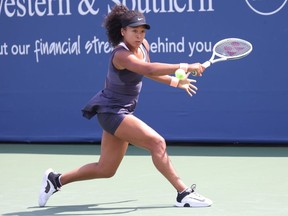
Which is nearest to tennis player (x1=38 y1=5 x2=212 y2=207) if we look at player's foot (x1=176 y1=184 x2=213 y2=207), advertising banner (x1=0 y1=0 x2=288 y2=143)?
player's foot (x1=176 y1=184 x2=213 y2=207)

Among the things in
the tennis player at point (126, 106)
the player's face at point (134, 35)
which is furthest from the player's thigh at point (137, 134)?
the player's face at point (134, 35)

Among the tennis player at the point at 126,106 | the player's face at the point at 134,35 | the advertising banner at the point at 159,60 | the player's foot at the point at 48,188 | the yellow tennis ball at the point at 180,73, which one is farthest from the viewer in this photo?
the advertising banner at the point at 159,60

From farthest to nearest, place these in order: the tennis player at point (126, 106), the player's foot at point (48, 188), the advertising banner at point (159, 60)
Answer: the advertising banner at point (159, 60) → the player's foot at point (48, 188) → the tennis player at point (126, 106)

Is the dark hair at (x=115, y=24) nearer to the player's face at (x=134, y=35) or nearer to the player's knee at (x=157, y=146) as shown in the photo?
the player's face at (x=134, y=35)

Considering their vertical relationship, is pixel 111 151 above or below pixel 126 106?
below

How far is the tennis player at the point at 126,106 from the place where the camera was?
5.07 m

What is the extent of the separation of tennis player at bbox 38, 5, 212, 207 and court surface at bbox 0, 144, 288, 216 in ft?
0.49

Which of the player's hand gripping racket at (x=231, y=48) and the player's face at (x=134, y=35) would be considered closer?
the player's face at (x=134, y=35)

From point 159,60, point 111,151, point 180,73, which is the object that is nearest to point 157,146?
point 111,151

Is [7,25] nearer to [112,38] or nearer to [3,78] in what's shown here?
[3,78]

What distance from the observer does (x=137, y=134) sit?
16.9 ft

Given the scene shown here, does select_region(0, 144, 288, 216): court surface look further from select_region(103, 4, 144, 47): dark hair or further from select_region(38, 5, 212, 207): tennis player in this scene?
select_region(103, 4, 144, 47): dark hair

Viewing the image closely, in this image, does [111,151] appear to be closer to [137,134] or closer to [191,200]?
[137,134]

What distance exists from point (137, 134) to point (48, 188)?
0.72m
